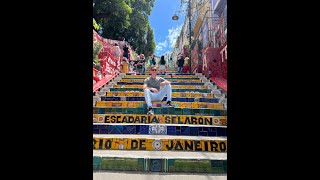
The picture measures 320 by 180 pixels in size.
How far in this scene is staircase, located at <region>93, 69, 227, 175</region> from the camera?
2.35 meters

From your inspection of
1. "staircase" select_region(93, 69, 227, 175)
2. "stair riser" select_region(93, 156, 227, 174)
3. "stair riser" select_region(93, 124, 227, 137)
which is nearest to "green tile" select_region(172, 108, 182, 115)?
"staircase" select_region(93, 69, 227, 175)

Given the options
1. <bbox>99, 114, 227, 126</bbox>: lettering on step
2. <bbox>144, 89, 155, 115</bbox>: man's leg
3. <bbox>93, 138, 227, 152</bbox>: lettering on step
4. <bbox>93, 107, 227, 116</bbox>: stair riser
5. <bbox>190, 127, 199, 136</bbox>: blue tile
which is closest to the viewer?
<bbox>93, 138, 227, 152</bbox>: lettering on step

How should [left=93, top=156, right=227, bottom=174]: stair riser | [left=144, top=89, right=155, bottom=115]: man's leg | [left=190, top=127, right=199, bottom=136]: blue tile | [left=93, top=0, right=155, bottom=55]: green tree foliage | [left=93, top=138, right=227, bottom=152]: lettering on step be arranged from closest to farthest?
1. [left=93, top=156, right=227, bottom=174]: stair riser
2. [left=93, top=138, right=227, bottom=152]: lettering on step
3. [left=190, top=127, right=199, bottom=136]: blue tile
4. [left=144, top=89, right=155, bottom=115]: man's leg
5. [left=93, top=0, right=155, bottom=55]: green tree foliage

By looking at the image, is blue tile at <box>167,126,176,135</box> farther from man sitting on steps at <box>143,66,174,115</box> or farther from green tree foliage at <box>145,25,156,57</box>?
green tree foliage at <box>145,25,156,57</box>

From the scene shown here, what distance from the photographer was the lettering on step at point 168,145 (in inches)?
107

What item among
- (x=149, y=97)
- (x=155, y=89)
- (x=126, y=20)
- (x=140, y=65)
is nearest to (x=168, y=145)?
(x=149, y=97)

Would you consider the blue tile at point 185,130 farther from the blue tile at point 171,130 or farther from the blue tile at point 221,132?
the blue tile at point 221,132

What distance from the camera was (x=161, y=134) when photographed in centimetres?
311

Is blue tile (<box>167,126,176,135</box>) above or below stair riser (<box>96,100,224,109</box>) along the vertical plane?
below

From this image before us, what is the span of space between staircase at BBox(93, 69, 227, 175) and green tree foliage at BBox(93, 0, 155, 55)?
7.68m
